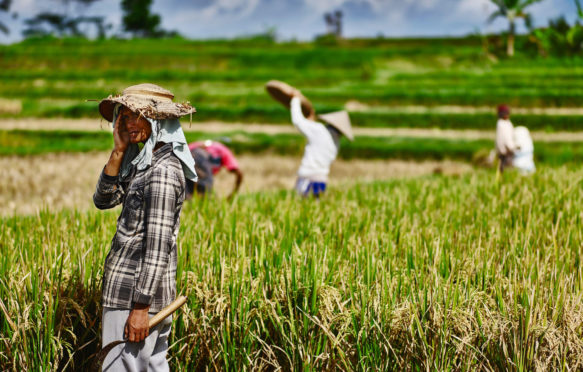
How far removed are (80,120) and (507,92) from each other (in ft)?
36.8

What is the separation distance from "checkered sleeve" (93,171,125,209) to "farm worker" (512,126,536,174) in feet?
19.0

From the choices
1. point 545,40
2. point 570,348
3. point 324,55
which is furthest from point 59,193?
point 545,40

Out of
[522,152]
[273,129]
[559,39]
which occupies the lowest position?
[273,129]

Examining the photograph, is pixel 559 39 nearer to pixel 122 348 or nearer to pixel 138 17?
pixel 122 348

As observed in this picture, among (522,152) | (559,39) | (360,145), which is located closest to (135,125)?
(522,152)

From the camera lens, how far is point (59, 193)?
24.8 ft

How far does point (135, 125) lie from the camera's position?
1.85m

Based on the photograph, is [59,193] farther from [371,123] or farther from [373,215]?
[371,123]

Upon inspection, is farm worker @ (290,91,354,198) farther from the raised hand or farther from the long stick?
the long stick

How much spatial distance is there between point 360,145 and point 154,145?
35.2 ft

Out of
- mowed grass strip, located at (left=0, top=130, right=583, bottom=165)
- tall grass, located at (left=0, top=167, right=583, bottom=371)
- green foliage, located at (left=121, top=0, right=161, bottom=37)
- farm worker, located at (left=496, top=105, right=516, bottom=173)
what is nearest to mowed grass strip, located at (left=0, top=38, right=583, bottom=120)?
mowed grass strip, located at (left=0, top=130, right=583, bottom=165)

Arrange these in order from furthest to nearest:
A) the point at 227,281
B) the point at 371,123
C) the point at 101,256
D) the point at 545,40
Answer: the point at 545,40 < the point at 371,123 < the point at 101,256 < the point at 227,281

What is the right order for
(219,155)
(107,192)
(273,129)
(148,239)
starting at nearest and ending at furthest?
(148,239) → (107,192) → (219,155) → (273,129)

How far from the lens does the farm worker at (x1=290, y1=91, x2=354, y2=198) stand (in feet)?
15.8
